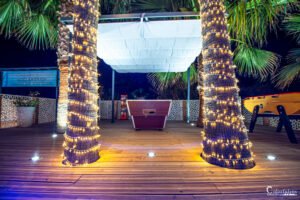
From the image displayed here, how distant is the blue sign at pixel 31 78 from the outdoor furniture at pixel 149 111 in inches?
219

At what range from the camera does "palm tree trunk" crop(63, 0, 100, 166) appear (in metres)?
1.89

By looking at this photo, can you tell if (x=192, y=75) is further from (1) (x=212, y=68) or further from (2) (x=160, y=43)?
(1) (x=212, y=68)

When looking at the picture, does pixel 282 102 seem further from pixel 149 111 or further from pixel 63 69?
pixel 63 69

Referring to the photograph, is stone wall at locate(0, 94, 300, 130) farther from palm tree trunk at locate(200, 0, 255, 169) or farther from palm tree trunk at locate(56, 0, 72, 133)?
palm tree trunk at locate(200, 0, 255, 169)

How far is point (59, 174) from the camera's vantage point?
1691mm

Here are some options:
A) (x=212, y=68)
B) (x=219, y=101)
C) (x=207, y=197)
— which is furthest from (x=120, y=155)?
(x=212, y=68)

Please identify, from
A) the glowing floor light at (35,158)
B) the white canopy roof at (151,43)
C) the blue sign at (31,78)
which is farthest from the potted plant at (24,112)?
the glowing floor light at (35,158)

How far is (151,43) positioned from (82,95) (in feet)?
9.43

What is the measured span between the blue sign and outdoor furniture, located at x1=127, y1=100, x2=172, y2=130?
5.57 meters

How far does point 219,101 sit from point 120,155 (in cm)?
160

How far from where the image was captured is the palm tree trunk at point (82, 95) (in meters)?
1.89

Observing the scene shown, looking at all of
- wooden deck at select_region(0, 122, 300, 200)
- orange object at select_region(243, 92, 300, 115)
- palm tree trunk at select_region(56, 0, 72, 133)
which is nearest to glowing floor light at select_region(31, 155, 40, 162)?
wooden deck at select_region(0, 122, 300, 200)

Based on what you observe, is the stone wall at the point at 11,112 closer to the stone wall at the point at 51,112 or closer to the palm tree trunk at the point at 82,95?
the stone wall at the point at 51,112

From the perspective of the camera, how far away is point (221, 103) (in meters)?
1.95
